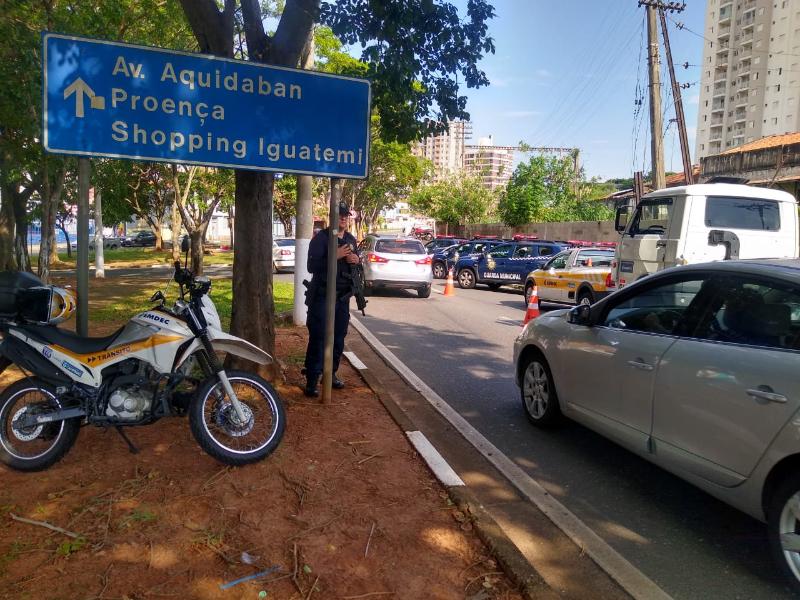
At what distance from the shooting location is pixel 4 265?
577 inches

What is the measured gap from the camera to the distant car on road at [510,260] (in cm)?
1839

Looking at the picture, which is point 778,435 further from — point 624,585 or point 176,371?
point 176,371

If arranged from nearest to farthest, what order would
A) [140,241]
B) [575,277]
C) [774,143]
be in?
[575,277]
[774,143]
[140,241]

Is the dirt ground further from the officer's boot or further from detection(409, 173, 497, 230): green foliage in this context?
detection(409, 173, 497, 230): green foliage

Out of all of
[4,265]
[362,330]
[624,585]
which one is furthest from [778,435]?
[4,265]

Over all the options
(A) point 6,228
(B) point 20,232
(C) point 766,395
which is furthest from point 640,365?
(B) point 20,232

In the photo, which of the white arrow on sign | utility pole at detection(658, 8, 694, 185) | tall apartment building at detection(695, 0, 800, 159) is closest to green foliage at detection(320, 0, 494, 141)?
the white arrow on sign

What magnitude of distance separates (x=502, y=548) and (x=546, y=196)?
120 ft

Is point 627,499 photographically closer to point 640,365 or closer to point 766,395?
point 640,365

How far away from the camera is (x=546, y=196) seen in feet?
124

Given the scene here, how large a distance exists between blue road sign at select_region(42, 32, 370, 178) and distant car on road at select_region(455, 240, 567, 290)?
14115 millimetres

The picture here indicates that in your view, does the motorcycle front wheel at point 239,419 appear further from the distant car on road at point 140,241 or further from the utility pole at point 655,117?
the distant car on road at point 140,241

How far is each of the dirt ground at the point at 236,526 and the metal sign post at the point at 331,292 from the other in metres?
0.89

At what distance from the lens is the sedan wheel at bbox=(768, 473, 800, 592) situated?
2797 millimetres
